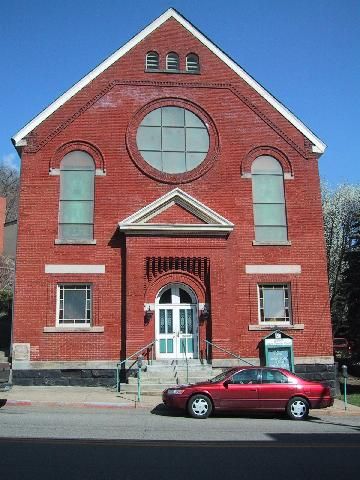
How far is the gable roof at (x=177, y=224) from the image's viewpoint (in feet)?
62.6

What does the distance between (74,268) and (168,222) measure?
374cm

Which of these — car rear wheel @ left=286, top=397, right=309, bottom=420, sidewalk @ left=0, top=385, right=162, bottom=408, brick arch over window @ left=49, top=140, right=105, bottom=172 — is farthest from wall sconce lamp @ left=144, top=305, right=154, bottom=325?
car rear wheel @ left=286, top=397, right=309, bottom=420

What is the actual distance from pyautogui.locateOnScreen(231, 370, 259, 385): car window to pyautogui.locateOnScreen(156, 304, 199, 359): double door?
5443mm

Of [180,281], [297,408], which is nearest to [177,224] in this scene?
[180,281]

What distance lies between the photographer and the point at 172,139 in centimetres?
2119

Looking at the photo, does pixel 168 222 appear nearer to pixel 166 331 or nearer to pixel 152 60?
pixel 166 331

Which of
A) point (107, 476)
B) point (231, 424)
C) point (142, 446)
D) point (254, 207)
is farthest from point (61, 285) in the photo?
point (107, 476)

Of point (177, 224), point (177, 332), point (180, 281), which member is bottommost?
point (177, 332)

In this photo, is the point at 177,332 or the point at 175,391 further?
the point at 177,332

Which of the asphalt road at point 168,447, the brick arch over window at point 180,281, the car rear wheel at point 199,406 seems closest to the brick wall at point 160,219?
the brick arch over window at point 180,281

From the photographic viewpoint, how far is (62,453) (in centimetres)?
848

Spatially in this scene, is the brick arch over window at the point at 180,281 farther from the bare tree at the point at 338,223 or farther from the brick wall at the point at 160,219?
the bare tree at the point at 338,223

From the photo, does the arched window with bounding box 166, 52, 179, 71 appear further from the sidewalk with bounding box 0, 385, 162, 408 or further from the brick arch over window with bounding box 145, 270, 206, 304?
the sidewalk with bounding box 0, 385, 162, 408

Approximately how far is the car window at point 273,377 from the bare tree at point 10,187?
156 ft
